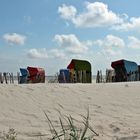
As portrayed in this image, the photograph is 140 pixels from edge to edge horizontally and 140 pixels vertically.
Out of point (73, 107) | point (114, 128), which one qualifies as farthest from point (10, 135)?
point (73, 107)

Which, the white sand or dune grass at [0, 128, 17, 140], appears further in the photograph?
the white sand

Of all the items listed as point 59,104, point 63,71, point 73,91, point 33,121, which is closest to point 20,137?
point 33,121

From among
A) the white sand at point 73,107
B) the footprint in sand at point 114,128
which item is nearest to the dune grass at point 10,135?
the white sand at point 73,107

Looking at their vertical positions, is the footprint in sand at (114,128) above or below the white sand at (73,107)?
below

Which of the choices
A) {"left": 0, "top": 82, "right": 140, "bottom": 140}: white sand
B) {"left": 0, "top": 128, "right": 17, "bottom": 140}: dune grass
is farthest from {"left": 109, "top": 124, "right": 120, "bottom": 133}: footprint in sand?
{"left": 0, "top": 128, "right": 17, "bottom": 140}: dune grass

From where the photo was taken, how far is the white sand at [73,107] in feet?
22.9

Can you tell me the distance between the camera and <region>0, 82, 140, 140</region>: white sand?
22.9 ft

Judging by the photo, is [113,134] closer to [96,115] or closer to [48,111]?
[96,115]

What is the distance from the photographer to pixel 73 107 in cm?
904

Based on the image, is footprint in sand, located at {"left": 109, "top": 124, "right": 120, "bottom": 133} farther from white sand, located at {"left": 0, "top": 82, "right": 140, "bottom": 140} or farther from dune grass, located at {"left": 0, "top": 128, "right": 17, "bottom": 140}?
dune grass, located at {"left": 0, "top": 128, "right": 17, "bottom": 140}

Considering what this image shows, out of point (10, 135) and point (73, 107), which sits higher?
point (73, 107)

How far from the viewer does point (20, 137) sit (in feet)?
21.0

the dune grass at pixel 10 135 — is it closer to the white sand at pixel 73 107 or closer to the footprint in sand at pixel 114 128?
the white sand at pixel 73 107

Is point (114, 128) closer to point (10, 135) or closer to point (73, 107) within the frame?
point (73, 107)
